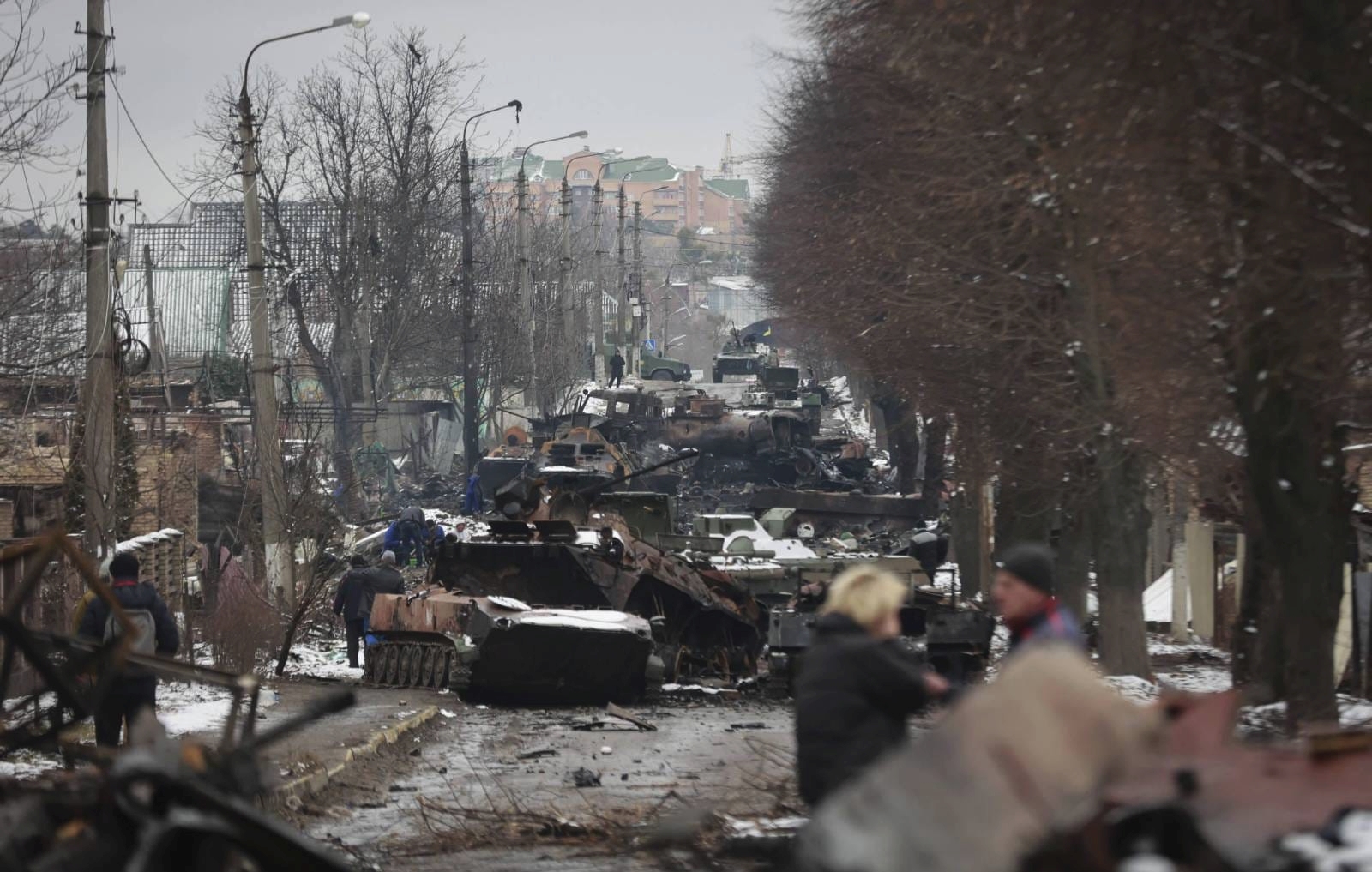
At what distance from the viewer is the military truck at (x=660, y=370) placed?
7825 cm

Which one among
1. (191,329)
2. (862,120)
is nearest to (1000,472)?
(862,120)

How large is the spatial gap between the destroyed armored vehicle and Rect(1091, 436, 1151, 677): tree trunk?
4586mm

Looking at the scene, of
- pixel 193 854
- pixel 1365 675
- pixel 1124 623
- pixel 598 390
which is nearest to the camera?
pixel 193 854

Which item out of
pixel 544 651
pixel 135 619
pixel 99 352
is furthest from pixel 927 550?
pixel 135 619

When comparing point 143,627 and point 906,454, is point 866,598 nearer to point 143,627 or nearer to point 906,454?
point 143,627

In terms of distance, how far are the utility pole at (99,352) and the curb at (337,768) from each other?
324 cm

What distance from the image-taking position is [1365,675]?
17766 millimetres

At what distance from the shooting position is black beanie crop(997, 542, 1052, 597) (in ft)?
22.0

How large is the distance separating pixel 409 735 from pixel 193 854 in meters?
10.9

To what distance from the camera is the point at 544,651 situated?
18.3 m

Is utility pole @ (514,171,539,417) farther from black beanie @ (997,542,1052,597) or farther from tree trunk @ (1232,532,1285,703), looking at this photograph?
black beanie @ (997,542,1052,597)

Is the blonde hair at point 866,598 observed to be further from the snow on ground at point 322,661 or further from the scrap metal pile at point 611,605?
the snow on ground at point 322,661

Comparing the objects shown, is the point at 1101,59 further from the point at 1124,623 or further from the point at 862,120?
the point at 862,120

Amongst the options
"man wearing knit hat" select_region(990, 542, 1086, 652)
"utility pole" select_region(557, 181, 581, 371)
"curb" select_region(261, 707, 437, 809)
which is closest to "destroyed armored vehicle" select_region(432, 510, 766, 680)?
"curb" select_region(261, 707, 437, 809)
